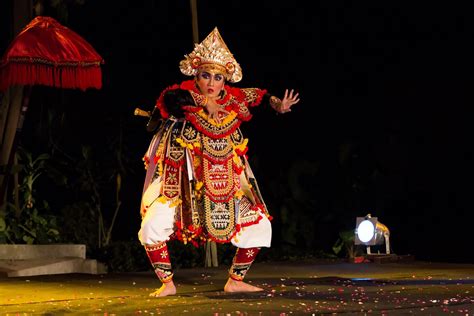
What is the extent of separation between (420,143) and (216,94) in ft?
15.9

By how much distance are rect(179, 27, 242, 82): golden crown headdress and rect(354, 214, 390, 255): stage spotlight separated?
10.2 feet

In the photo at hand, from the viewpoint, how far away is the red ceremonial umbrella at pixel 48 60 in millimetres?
8195

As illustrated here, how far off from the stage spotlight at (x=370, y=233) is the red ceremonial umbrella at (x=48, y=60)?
8.89 ft

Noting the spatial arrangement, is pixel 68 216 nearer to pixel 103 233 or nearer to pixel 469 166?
pixel 103 233

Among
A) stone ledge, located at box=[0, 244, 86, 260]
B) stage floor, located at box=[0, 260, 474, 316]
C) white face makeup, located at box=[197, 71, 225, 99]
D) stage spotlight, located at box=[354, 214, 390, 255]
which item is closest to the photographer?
stage floor, located at box=[0, 260, 474, 316]

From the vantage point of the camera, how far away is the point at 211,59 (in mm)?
6727

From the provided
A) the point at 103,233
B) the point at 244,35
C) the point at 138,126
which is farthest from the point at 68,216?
the point at 244,35

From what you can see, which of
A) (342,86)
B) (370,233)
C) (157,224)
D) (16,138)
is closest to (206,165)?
(157,224)

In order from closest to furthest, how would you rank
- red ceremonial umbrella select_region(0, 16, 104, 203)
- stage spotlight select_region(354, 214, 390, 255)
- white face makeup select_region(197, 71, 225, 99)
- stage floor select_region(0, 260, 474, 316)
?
stage floor select_region(0, 260, 474, 316) < white face makeup select_region(197, 71, 225, 99) < red ceremonial umbrella select_region(0, 16, 104, 203) < stage spotlight select_region(354, 214, 390, 255)

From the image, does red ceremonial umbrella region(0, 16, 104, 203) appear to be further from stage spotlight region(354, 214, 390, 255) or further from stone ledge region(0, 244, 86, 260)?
stage spotlight region(354, 214, 390, 255)

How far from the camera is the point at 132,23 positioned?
11461mm

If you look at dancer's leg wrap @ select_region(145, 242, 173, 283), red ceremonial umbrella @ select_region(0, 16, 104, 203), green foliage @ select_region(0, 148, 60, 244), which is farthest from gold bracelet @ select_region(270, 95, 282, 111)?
green foliage @ select_region(0, 148, 60, 244)

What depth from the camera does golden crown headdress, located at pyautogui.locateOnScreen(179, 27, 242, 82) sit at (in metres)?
6.73

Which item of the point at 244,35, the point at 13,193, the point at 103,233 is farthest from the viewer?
the point at 244,35
